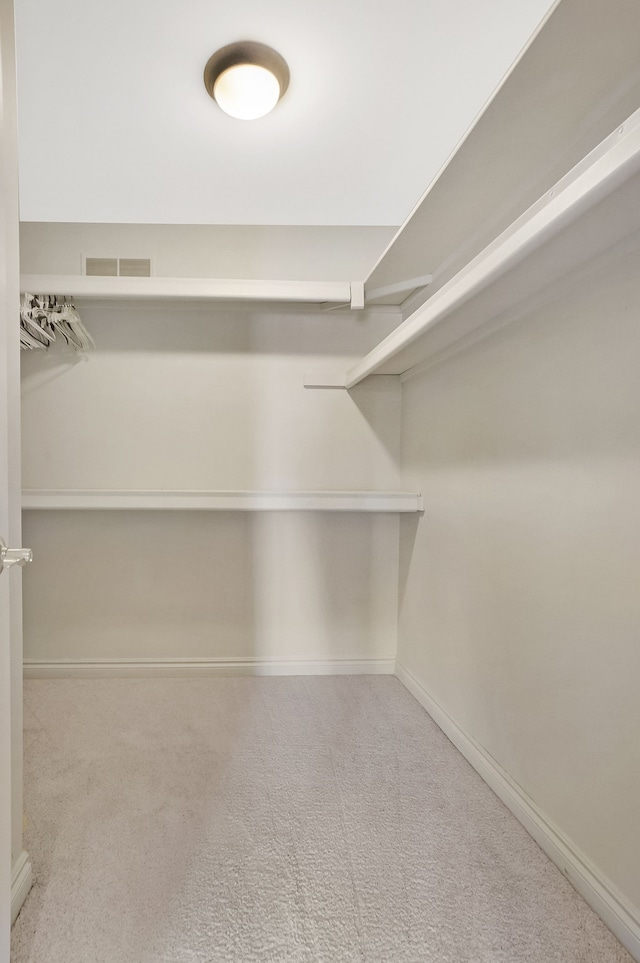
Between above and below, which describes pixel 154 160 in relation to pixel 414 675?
above

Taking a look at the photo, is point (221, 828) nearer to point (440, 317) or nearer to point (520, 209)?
point (440, 317)

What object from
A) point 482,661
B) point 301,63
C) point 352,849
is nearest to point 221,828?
point 352,849

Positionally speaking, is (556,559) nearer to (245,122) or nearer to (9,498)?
(9,498)

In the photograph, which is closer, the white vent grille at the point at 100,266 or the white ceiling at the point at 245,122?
the white ceiling at the point at 245,122

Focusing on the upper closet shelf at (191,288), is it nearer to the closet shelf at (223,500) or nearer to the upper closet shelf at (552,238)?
the upper closet shelf at (552,238)

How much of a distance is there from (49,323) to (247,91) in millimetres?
1358

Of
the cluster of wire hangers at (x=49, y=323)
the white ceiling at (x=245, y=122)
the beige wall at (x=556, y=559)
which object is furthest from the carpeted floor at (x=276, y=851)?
the white ceiling at (x=245, y=122)

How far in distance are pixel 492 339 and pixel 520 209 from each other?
43 cm

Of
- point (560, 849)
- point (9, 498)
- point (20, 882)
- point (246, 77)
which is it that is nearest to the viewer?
point (9, 498)

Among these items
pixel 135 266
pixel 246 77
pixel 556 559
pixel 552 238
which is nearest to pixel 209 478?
pixel 135 266

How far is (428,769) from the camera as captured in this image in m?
1.85

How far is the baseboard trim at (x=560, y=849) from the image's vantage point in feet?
3.73

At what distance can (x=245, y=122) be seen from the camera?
1938mm

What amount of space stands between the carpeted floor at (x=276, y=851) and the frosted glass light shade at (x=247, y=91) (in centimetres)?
241
